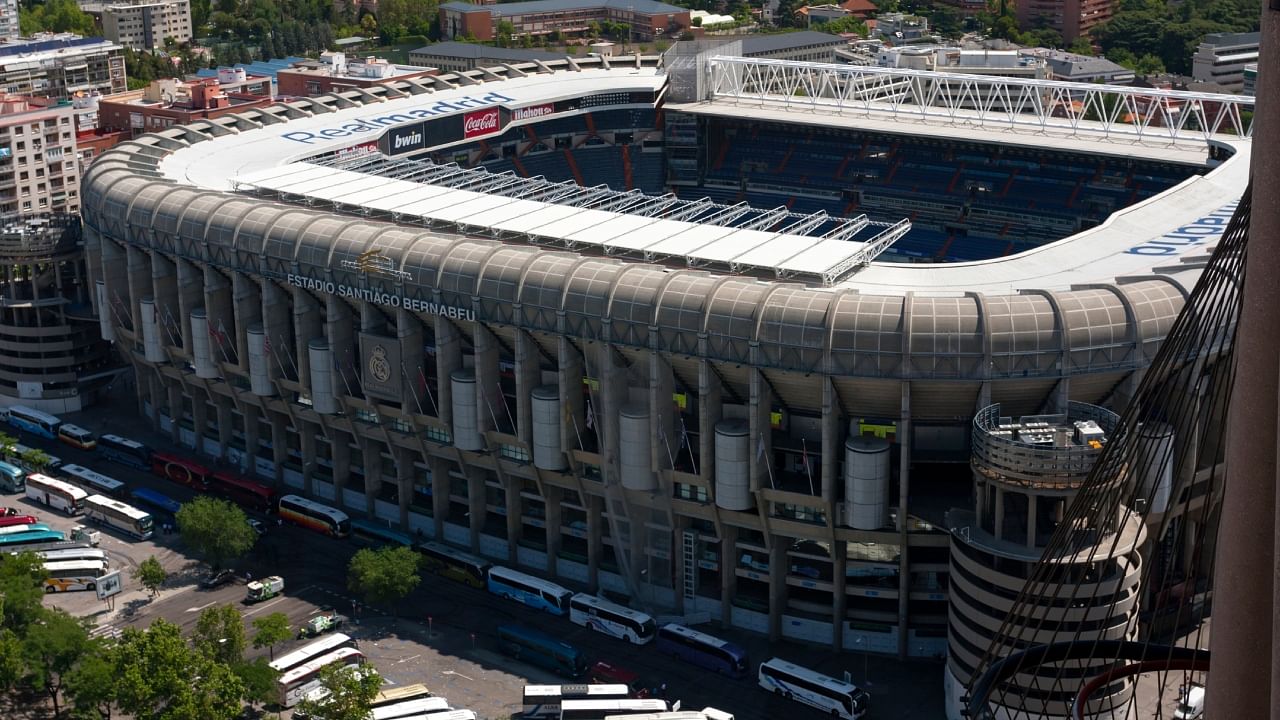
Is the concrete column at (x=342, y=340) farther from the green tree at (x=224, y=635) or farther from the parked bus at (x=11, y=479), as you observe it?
the parked bus at (x=11, y=479)

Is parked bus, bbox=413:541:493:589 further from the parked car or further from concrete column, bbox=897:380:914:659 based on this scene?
concrete column, bbox=897:380:914:659

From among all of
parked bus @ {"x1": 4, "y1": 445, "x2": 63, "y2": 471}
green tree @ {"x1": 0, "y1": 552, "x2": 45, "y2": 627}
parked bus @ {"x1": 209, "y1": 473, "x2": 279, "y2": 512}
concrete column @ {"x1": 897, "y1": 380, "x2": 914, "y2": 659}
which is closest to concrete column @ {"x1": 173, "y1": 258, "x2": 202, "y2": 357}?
parked bus @ {"x1": 209, "y1": 473, "x2": 279, "y2": 512}

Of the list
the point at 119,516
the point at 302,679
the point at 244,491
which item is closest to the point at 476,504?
the point at 244,491

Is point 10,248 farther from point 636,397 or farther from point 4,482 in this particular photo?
point 636,397

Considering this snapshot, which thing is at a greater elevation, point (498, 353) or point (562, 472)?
point (498, 353)

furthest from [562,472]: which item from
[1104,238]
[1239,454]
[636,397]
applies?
[1239,454]

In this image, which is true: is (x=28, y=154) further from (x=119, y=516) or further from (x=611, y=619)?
(x=611, y=619)
